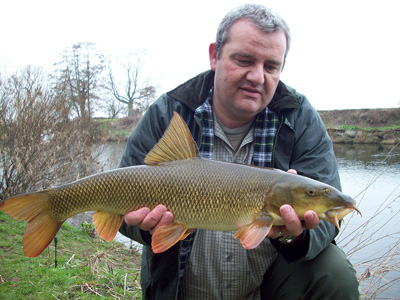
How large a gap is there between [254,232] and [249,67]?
1.12 meters

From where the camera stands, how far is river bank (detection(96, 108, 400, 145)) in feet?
68.7

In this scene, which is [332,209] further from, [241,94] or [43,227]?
[43,227]

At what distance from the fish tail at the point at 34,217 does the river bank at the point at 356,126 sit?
54.2 feet

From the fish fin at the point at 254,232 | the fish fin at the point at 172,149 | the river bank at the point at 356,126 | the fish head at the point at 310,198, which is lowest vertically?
the river bank at the point at 356,126

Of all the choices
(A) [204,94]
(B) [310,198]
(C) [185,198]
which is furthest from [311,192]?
(A) [204,94]

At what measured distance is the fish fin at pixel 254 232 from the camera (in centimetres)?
181

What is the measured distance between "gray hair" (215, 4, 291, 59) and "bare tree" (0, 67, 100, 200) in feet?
16.5

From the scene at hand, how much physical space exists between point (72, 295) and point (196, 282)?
141 centimetres

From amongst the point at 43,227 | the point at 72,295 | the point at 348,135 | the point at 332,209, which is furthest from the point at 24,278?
the point at 348,135

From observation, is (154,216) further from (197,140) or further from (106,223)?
(197,140)

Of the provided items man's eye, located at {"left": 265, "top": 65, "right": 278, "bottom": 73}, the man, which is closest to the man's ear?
the man

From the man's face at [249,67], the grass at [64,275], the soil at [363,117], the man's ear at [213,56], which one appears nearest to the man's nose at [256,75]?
the man's face at [249,67]

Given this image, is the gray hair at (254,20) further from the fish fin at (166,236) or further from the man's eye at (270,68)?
the fish fin at (166,236)

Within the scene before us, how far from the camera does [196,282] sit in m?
2.46
